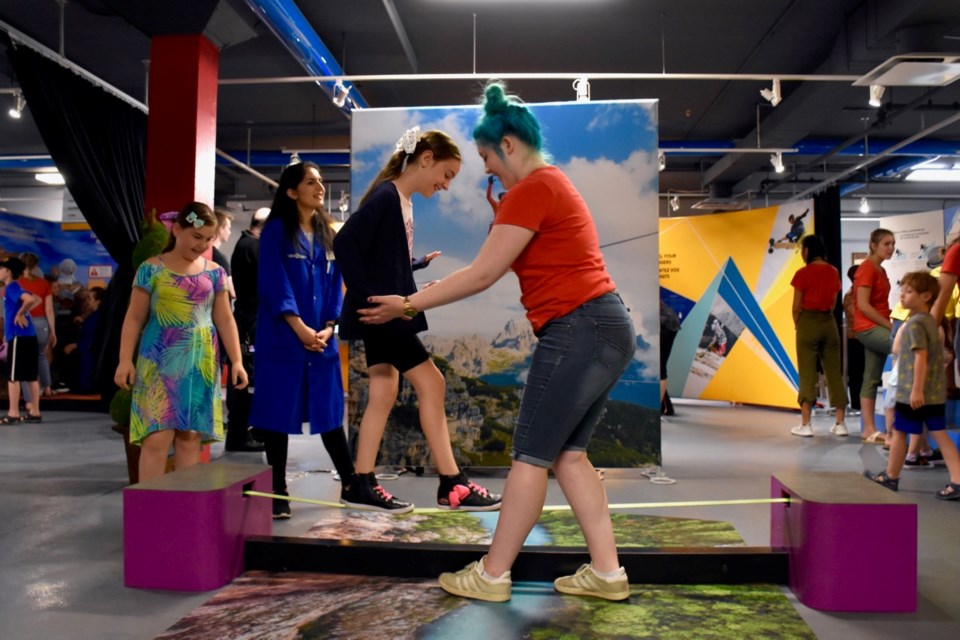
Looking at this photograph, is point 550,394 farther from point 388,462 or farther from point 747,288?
point 747,288

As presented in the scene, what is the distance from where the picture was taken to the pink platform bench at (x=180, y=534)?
236 centimetres

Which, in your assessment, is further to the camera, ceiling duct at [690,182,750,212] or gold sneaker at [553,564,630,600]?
ceiling duct at [690,182,750,212]

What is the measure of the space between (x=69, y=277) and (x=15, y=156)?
8.88 feet

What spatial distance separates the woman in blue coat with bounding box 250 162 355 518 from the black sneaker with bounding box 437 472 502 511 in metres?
0.42

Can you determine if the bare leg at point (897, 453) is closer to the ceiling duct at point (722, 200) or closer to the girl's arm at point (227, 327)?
the girl's arm at point (227, 327)

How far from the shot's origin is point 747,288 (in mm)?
9328

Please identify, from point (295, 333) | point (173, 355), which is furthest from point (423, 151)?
point (173, 355)

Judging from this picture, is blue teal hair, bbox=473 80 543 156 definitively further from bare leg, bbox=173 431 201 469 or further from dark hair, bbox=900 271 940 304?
dark hair, bbox=900 271 940 304

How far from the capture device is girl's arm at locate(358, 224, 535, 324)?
2107mm

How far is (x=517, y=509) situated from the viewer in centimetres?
216

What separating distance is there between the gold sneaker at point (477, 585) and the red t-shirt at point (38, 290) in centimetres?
688

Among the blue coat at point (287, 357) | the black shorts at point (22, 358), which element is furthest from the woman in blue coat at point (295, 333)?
the black shorts at point (22, 358)

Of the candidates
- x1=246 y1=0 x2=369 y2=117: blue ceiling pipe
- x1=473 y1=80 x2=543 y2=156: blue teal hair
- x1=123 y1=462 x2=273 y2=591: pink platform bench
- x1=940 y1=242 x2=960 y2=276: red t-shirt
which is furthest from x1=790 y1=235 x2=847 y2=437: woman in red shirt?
x1=123 y1=462 x2=273 y2=591: pink platform bench

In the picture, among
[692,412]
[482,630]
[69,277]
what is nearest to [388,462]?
[482,630]
